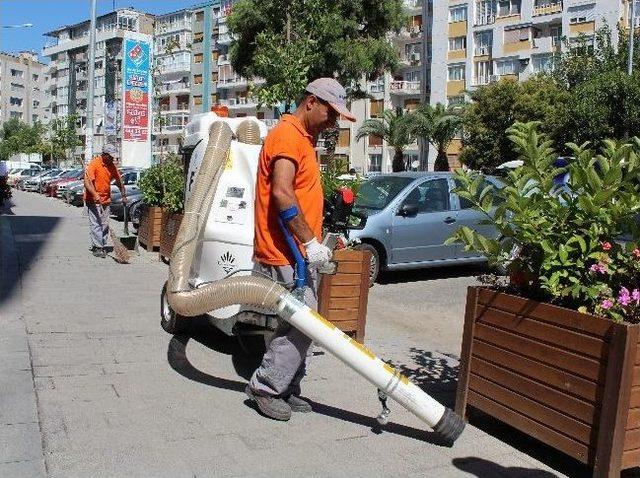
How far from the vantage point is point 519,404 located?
395cm

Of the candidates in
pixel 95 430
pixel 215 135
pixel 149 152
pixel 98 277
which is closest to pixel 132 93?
pixel 149 152

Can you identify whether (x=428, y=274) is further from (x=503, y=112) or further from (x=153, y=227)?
(x=503, y=112)

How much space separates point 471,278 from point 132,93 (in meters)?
22.9

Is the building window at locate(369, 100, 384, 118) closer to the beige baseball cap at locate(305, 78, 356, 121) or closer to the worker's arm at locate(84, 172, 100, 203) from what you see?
the worker's arm at locate(84, 172, 100, 203)

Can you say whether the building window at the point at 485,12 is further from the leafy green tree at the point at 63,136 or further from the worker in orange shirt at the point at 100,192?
the worker in orange shirt at the point at 100,192

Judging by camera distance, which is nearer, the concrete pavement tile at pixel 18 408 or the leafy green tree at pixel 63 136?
the concrete pavement tile at pixel 18 408

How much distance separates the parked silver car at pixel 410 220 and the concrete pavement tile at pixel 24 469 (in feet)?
20.9

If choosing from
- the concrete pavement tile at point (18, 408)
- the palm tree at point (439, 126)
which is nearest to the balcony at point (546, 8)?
the palm tree at point (439, 126)

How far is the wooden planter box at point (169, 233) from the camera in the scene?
10.5 meters

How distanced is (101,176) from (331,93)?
7.89 meters

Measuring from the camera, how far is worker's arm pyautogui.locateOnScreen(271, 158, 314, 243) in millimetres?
4055

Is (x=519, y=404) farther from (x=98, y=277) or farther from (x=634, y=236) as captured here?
(x=98, y=277)

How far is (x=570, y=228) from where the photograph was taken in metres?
3.90

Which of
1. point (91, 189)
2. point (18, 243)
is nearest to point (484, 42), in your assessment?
point (18, 243)
